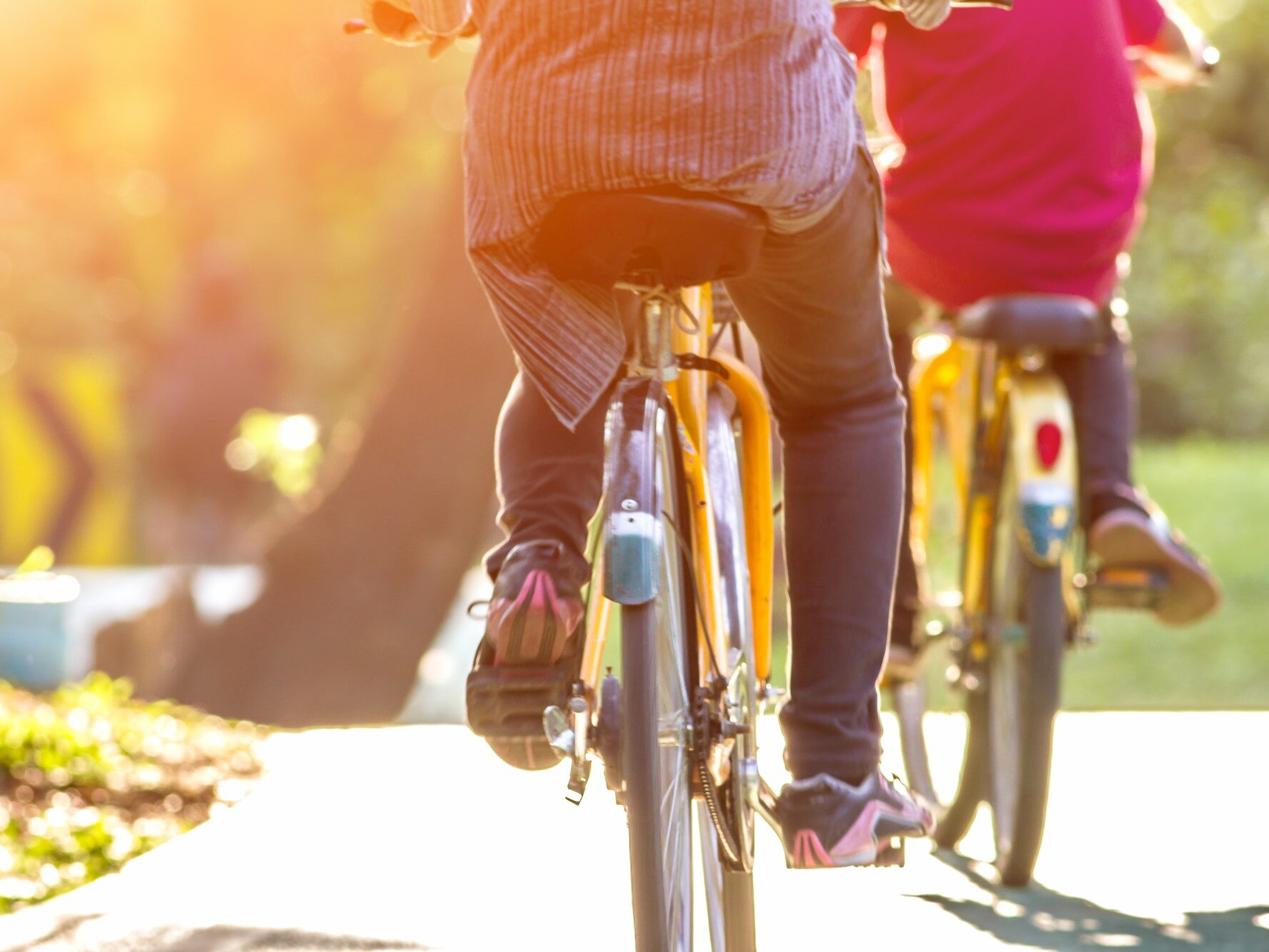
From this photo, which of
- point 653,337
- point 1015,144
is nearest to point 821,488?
point 653,337

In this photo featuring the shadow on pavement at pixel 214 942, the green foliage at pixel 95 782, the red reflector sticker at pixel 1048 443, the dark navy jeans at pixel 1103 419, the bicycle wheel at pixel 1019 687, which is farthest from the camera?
the green foliage at pixel 95 782

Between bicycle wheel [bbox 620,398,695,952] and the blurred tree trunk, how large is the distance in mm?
6044

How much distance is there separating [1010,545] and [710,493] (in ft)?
4.89

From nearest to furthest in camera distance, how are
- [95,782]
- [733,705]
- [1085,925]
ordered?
[733,705]
[1085,925]
[95,782]

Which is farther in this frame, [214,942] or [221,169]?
[221,169]

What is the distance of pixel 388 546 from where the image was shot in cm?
938

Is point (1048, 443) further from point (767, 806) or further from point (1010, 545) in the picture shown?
point (767, 806)

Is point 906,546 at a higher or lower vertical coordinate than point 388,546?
higher

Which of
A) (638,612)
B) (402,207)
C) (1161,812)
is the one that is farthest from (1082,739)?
(402,207)

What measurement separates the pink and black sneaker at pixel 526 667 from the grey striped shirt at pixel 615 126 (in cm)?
26

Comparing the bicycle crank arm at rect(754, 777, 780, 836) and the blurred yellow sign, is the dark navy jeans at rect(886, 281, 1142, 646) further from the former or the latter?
the blurred yellow sign

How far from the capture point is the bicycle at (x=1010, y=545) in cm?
449

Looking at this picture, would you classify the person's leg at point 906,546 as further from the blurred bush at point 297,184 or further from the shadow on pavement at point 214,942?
the blurred bush at point 297,184

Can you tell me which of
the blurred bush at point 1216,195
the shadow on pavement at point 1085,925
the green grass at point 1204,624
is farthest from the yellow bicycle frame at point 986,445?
the blurred bush at point 1216,195
